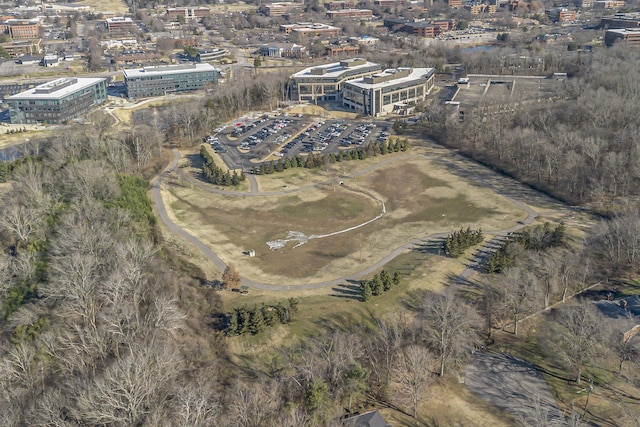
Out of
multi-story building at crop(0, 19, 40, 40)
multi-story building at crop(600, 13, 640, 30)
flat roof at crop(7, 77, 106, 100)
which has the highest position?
multi-story building at crop(0, 19, 40, 40)

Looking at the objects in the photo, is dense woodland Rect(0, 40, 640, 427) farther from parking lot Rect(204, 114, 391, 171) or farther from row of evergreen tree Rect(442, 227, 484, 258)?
parking lot Rect(204, 114, 391, 171)

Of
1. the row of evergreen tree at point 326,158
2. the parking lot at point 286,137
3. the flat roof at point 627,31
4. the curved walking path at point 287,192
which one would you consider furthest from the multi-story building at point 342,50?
the curved walking path at point 287,192

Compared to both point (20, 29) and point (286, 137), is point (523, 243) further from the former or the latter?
point (20, 29)

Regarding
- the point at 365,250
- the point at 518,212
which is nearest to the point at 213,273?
the point at 365,250

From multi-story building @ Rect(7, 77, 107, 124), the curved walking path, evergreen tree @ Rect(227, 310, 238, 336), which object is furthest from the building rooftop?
evergreen tree @ Rect(227, 310, 238, 336)

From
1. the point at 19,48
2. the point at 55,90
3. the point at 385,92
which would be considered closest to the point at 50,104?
the point at 55,90

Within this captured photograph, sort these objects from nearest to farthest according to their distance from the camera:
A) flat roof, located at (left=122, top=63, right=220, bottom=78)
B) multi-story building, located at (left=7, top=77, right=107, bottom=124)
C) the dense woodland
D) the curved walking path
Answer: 1. the dense woodland
2. the curved walking path
3. multi-story building, located at (left=7, top=77, right=107, bottom=124)
4. flat roof, located at (left=122, top=63, right=220, bottom=78)
